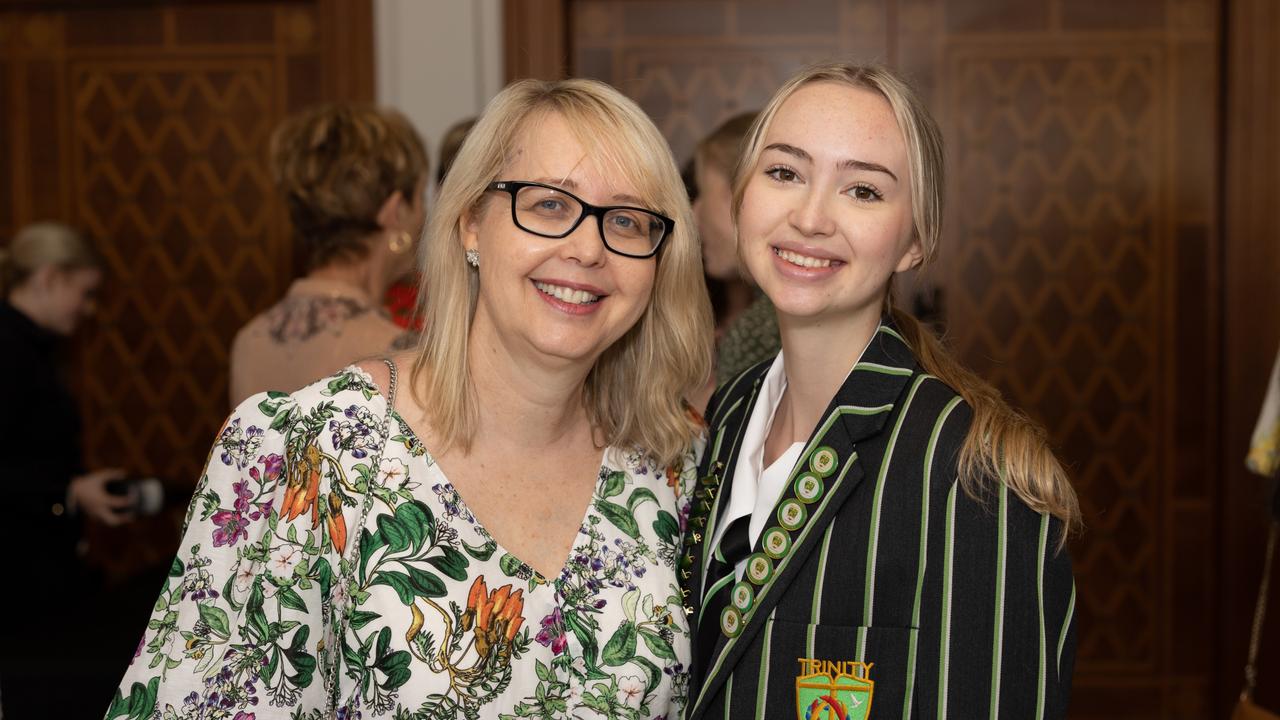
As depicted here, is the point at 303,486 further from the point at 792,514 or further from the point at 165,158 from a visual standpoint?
the point at 165,158

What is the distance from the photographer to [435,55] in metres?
3.98

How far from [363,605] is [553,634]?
264mm

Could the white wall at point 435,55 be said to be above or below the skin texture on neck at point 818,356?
above

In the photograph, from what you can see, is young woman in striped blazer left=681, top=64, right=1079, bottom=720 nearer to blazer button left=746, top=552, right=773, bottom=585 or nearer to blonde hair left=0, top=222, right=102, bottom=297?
blazer button left=746, top=552, right=773, bottom=585

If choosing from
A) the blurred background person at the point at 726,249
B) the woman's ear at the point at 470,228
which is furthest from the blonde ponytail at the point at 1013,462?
the blurred background person at the point at 726,249

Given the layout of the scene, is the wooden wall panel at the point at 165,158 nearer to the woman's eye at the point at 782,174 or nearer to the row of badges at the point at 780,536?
the woman's eye at the point at 782,174

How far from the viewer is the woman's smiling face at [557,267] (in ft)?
5.52

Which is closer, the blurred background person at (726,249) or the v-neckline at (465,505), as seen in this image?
the v-neckline at (465,505)

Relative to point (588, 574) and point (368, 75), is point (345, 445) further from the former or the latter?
point (368, 75)

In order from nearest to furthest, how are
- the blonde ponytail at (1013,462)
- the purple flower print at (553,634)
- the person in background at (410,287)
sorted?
1. the blonde ponytail at (1013,462)
2. the purple flower print at (553,634)
3. the person in background at (410,287)

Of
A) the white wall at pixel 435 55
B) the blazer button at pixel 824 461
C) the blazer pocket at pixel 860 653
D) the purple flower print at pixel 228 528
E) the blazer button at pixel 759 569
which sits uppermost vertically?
the white wall at pixel 435 55

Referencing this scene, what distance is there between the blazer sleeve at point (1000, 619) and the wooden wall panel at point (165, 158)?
3176 millimetres

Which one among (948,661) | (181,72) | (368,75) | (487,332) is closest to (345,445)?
(487,332)

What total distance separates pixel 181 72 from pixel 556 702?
10.6 feet
